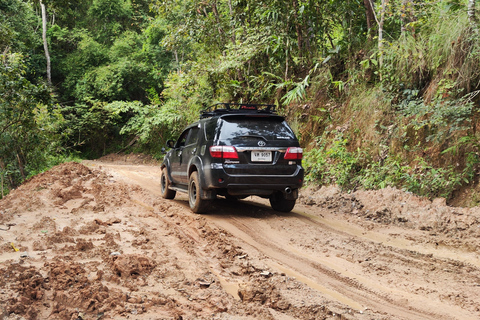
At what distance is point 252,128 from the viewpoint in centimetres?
707

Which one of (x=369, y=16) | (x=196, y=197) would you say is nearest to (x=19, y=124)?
(x=196, y=197)

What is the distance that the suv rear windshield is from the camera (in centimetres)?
697

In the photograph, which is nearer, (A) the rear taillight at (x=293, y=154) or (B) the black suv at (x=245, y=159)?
(B) the black suv at (x=245, y=159)

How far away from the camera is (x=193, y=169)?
25.3 ft

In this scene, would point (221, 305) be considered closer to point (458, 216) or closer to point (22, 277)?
point (22, 277)

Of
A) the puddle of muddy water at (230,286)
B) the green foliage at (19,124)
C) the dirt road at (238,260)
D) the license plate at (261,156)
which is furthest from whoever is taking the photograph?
the green foliage at (19,124)

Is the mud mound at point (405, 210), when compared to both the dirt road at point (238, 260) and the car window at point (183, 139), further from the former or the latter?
the car window at point (183, 139)

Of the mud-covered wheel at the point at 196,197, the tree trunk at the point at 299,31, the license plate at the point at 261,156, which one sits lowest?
the mud-covered wheel at the point at 196,197

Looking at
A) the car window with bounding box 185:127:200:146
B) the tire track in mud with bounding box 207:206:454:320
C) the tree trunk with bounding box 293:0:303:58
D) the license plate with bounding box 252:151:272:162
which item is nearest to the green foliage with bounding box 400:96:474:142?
the license plate with bounding box 252:151:272:162

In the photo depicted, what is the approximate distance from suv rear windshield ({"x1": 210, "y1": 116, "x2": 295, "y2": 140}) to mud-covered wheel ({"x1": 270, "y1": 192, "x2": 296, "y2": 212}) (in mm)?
1279

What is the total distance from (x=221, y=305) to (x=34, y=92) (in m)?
11.1

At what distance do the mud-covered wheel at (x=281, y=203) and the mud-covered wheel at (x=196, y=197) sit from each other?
1452 millimetres

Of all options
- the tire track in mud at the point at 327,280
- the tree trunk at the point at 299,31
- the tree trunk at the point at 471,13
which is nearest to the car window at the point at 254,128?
the tire track in mud at the point at 327,280

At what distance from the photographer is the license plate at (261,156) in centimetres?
687
